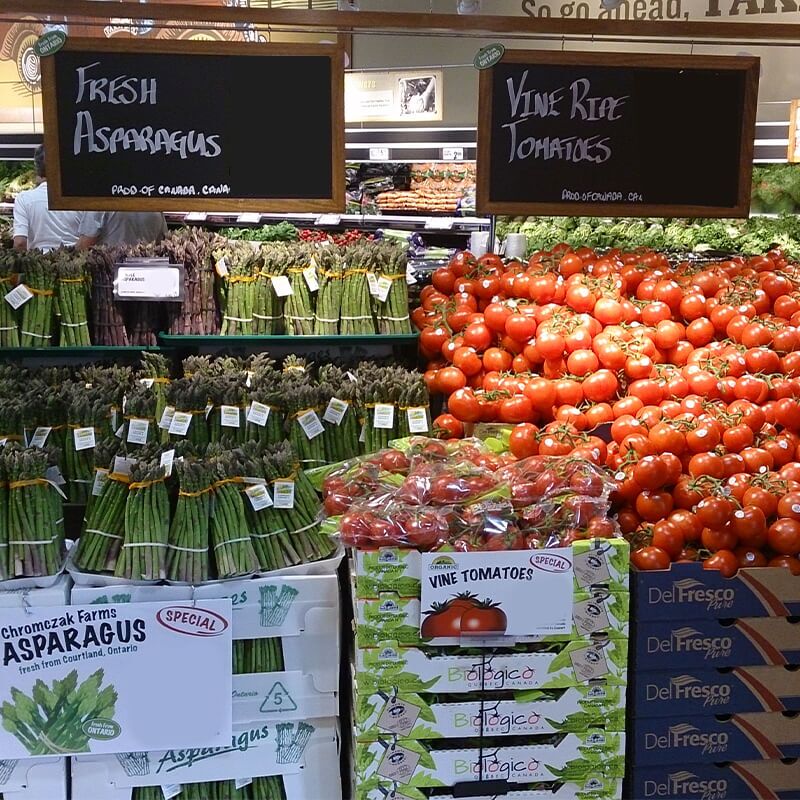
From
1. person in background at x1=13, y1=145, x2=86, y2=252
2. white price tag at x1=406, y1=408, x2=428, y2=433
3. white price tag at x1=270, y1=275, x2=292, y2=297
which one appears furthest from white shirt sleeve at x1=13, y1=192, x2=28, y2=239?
white price tag at x1=406, y1=408, x2=428, y2=433

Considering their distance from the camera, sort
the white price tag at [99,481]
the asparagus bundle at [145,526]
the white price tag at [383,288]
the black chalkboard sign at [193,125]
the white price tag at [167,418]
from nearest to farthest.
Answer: the asparagus bundle at [145,526] < the white price tag at [99,481] < the black chalkboard sign at [193,125] < the white price tag at [167,418] < the white price tag at [383,288]

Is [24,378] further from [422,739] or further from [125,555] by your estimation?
[422,739]

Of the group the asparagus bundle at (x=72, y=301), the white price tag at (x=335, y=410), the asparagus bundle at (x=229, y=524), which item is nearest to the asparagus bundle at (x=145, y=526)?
the asparagus bundle at (x=229, y=524)

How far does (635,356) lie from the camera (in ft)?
10.8

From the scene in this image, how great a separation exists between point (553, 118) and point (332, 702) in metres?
2.16

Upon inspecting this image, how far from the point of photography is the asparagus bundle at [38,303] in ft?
12.5

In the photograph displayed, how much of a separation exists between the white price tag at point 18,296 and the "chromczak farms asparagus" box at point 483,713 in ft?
7.43

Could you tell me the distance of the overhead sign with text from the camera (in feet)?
8.25

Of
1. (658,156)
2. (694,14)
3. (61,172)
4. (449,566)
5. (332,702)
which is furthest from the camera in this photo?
(694,14)

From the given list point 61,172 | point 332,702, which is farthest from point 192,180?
point 332,702

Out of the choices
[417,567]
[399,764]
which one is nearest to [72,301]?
[417,567]

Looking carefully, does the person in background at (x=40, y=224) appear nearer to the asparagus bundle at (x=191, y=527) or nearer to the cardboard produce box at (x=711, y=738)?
the asparagus bundle at (x=191, y=527)

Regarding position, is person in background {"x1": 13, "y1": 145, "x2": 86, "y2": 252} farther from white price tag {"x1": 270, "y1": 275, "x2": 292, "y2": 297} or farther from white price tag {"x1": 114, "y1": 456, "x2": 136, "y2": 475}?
white price tag {"x1": 114, "y1": 456, "x2": 136, "y2": 475}

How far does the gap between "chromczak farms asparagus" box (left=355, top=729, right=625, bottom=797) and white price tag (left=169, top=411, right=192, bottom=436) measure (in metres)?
1.35
